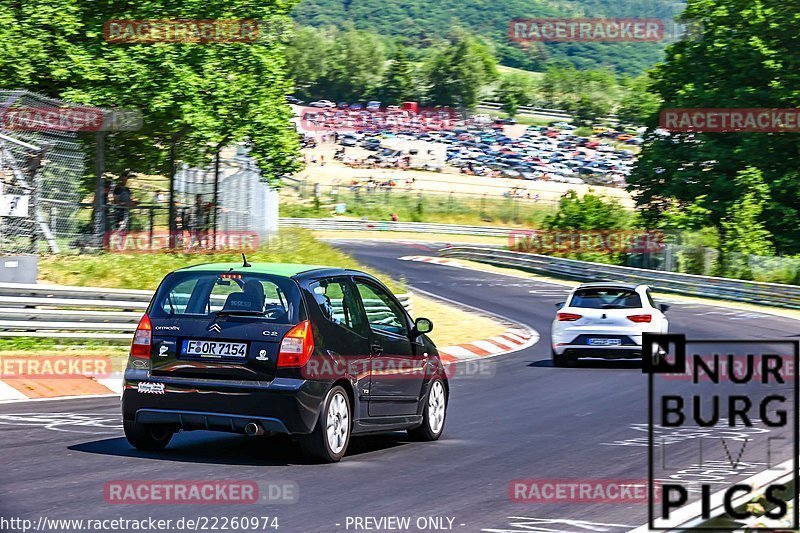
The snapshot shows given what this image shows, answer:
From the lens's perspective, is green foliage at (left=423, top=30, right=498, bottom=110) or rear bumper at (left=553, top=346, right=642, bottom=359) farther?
green foliage at (left=423, top=30, right=498, bottom=110)

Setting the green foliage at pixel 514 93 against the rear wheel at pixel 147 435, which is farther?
the green foliage at pixel 514 93

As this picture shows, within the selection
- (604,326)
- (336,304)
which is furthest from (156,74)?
(336,304)

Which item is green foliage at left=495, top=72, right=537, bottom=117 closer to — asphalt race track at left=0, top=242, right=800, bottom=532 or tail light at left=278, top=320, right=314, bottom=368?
asphalt race track at left=0, top=242, right=800, bottom=532

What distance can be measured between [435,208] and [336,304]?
63470mm

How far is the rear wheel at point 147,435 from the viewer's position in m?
9.30

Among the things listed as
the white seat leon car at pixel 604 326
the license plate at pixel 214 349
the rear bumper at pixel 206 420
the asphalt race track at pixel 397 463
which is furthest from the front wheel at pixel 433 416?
the white seat leon car at pixel 604 326

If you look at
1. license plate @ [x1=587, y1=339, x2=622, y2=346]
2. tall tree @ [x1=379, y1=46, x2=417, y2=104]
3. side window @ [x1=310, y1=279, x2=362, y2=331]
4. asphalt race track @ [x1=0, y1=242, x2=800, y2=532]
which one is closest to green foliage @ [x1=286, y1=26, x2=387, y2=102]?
tall tree @ [x1=379, y1=46, x2=417, y2=104]

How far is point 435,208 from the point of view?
73562 millimetres

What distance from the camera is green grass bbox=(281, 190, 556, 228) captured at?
72594 mm

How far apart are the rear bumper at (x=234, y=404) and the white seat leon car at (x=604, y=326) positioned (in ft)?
35.0

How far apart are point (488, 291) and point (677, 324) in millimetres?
9571

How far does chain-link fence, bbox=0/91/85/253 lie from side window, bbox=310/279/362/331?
11.3m

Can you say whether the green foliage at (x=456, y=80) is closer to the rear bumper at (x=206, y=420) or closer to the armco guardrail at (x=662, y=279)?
the armco guardrail at (x=662, y=279)

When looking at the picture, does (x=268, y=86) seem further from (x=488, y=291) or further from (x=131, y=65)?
(x=488, y=291)
